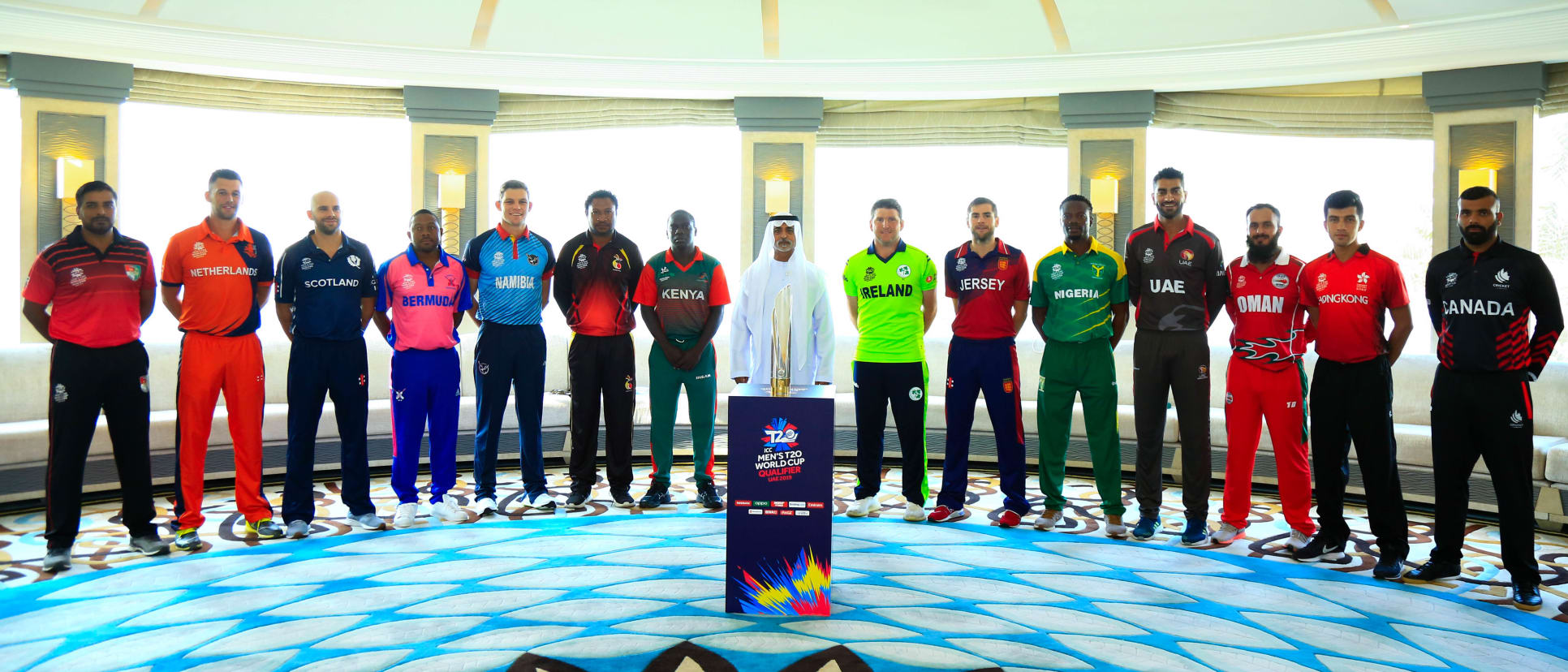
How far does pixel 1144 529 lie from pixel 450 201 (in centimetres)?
547

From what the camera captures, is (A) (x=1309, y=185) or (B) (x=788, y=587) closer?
(B) (x=788, y=587)

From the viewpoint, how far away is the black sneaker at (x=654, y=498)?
5098mm

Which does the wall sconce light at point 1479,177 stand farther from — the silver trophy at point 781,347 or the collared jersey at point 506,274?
the collared jersey at point 506,274

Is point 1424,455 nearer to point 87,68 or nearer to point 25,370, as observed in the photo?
point 25,370

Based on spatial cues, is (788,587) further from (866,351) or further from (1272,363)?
(1272,363)

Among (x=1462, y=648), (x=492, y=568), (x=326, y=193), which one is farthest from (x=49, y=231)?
(x=1462, y=648)

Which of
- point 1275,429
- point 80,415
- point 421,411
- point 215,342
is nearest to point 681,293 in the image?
point 421,411

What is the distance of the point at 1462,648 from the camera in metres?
→ 3.04

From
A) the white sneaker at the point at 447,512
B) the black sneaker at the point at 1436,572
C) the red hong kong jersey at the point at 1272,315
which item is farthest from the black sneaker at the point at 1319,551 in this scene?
the white sneaker at the point at 447,512

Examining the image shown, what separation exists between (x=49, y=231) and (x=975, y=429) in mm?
6448

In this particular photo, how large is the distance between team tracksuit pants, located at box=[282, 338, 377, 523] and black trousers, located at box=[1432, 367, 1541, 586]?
479 centimetres

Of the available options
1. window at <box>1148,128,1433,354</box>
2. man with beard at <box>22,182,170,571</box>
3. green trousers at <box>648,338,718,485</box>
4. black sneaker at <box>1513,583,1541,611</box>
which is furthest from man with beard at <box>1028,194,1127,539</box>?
man with beard at <box>22,182,170,571</box>

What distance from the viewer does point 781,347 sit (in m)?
3.41

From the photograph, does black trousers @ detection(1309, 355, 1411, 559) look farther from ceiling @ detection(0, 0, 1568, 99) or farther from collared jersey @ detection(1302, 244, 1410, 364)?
ceiling @ detection(0, 0, 1568, 99)
